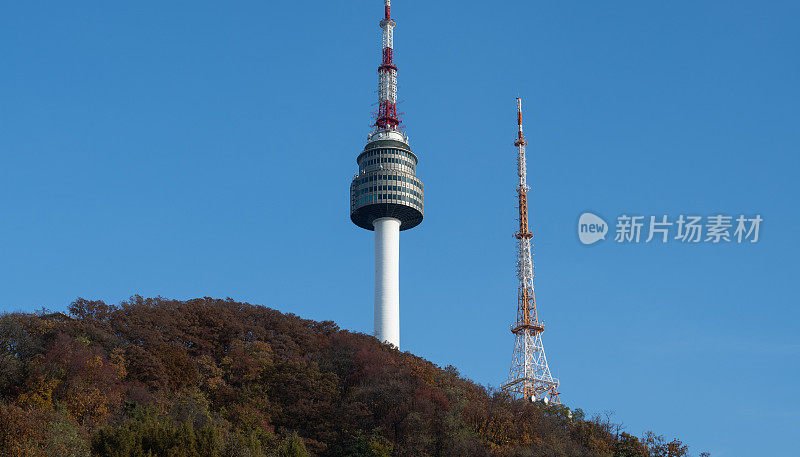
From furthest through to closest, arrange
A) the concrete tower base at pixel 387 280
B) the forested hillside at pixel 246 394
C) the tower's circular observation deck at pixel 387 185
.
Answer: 1. the tower's circular observation deck at pixel 387 185
2. the concrete tower base at pixel 387 280
3. the forested hillside at pixel 246 394

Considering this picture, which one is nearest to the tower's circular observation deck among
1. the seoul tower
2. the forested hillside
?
the seoul tower

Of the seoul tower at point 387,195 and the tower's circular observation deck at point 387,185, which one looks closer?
the seoul tower at point 387,195

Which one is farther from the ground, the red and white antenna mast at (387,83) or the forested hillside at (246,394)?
the red and white antenna mast at (387,83)

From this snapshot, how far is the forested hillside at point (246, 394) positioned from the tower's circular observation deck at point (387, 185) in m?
51.9

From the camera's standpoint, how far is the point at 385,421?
7356 centimetres

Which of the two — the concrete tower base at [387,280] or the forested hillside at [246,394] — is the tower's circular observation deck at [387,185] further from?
the forested hillside at [246,394]

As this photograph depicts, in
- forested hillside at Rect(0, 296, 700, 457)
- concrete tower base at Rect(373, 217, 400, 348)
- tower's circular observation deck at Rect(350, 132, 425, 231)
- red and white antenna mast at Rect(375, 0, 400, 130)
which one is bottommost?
forested hillside at Rect(0, 296, 700, 457)

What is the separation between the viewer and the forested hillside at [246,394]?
204ft

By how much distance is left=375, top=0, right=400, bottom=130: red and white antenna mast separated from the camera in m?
149

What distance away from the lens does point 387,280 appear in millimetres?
136375

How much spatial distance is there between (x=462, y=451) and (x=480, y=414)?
527cm

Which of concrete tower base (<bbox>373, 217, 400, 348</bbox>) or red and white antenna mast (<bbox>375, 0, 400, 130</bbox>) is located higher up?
red and white antenna mast (<bbox>375, 0, 400, 130</bbox>)

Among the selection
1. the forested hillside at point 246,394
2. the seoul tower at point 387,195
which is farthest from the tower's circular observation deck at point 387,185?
the forested hillside at point 246,394

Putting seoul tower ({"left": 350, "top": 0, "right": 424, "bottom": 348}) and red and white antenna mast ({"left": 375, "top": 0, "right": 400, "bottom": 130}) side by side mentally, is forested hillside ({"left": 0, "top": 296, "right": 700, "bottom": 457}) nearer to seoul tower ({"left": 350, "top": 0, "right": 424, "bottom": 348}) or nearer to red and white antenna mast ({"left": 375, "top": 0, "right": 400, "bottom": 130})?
seoul tower ({"left": 350, "top": 0, "right": 424, "bottom": 348})
